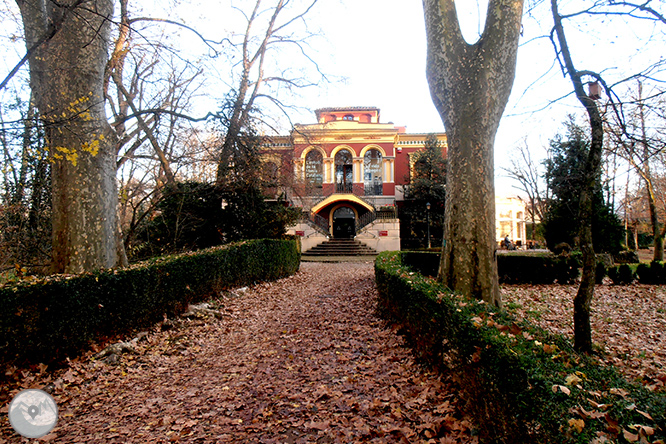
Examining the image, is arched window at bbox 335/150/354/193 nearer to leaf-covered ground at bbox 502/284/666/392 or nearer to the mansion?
the mansion

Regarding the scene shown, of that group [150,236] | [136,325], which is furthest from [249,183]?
[136,325]

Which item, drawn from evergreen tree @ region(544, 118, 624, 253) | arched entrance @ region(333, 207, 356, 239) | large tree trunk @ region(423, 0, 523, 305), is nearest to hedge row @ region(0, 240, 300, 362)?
large tree trunk @ region(423, 0, 523, 305)

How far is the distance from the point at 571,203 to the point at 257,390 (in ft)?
59.4

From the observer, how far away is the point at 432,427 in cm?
301

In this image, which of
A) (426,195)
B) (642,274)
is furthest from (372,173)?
(642,274)

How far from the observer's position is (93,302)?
494 cm

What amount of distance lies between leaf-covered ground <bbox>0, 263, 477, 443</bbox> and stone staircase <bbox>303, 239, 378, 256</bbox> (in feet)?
47.4

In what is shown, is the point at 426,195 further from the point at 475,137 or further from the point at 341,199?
the point at 475,137

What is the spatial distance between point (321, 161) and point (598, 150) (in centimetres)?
2397

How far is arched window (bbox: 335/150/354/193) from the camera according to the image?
27.7 m

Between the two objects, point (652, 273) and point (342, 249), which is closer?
point (652, 273)

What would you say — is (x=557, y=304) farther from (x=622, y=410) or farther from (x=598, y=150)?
(x=622, y=410)

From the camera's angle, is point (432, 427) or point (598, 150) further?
point (598, 150)

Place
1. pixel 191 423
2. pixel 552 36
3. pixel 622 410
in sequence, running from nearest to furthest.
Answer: pixel 622 410 < pixel 191 423 < pixel 552 36
